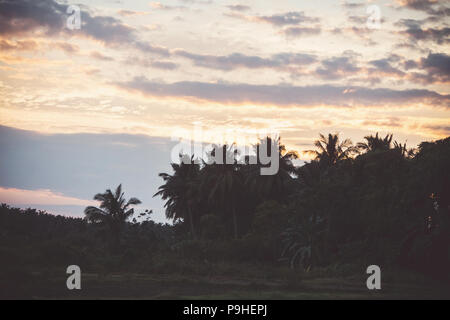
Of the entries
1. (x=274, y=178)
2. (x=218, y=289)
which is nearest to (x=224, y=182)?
(x=274, y=178)

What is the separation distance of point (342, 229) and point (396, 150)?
23.3ft

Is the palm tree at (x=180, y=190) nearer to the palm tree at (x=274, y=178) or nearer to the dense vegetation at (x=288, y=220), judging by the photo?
the dense vegetation at (x=288, y=220)

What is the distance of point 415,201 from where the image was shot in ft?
101

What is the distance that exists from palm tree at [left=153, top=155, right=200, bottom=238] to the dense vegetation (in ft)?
0.41

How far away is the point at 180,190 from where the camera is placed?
61.3 metres

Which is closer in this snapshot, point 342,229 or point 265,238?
point 342,229

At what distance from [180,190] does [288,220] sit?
19720 mm

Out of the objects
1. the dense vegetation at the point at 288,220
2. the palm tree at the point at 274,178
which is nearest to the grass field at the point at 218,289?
the dense vegetation at the point at 288,220

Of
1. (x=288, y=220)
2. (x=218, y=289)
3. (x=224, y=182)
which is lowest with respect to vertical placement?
(x=218, y=289)

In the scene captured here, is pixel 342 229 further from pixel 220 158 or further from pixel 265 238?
pixel 220 158

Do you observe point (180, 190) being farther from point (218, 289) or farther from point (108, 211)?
point (218, 289)

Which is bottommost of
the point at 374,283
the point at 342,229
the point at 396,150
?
the point at 374,283

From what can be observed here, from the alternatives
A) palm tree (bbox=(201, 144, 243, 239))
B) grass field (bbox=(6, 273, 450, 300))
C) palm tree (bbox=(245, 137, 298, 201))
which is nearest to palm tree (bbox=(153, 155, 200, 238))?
palm tree (bbox=(201, 144, 243, 239))
